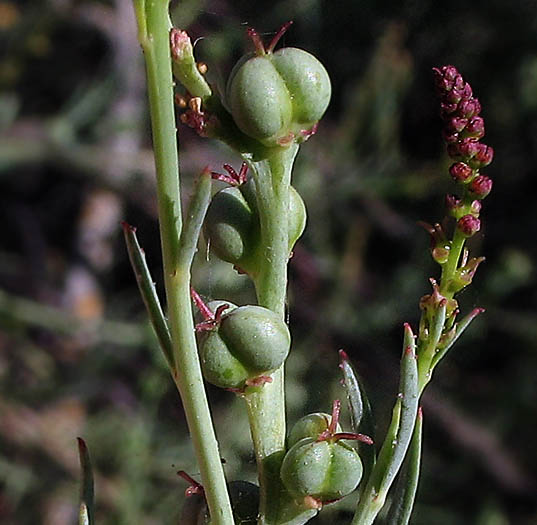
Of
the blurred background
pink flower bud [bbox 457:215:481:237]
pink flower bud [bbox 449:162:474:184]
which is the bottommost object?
the blurred background

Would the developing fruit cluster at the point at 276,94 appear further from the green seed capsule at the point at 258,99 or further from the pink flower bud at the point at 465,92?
the pink flower bud at the point at 465,92

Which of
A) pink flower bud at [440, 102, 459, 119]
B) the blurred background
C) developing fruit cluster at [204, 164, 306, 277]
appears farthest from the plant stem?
the blurred background

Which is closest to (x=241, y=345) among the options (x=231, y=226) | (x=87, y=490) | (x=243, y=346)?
(x=243, y=346)

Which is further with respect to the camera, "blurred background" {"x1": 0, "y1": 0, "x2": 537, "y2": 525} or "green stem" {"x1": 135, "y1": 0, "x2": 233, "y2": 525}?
"blurred background" {"x1": 0, "y1": 0, "x2": 537, "y2": 525}

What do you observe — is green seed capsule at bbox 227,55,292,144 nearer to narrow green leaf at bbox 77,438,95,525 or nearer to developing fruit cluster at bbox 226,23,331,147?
developing fruit cluster at bbox 226,23,331,147

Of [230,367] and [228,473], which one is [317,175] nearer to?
[228,473]

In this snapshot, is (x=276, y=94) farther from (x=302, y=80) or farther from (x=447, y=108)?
(x=447, y=108)
